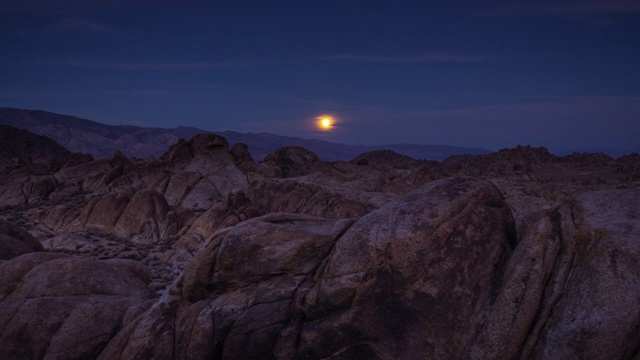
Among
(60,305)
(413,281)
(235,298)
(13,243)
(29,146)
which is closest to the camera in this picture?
(413,281)

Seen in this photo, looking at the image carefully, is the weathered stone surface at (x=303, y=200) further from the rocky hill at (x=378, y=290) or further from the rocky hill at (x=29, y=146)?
the rocky hill at (x=29, y=146)

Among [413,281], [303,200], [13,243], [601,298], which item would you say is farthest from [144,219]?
[601,298]

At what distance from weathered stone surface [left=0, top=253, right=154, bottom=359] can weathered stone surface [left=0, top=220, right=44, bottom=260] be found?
4.75m

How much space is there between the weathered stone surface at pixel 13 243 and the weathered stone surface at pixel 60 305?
15.6ft

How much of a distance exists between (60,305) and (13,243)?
10658 mm

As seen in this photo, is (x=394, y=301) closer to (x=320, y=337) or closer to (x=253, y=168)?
(x=320, y=337)

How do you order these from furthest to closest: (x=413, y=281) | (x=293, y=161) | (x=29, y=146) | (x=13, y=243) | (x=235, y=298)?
(x=29, y=146)
(x=293, y=161)
(x=13, y=243)
(x=235, y=298)
(x=413, y=281)

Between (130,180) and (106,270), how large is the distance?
159 ft

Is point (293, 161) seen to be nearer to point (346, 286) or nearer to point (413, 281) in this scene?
point (346, 286)

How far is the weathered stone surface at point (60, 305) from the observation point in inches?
628

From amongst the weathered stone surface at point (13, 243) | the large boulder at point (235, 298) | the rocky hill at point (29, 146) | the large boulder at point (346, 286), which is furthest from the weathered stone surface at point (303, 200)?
the rocky hill at point (29, 146)

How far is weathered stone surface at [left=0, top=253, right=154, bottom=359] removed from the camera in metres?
16.0

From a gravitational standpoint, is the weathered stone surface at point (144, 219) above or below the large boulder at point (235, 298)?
below

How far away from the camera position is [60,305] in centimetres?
1689
